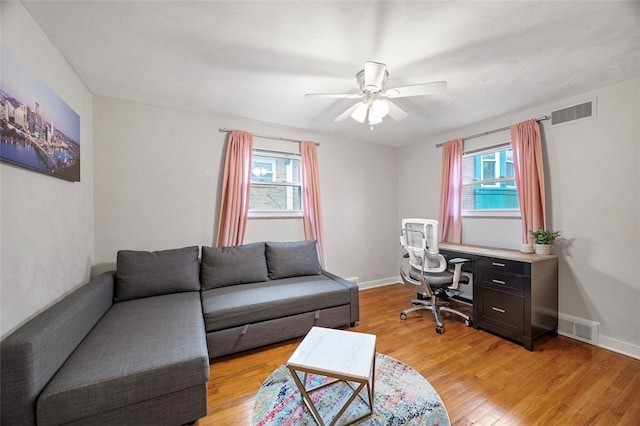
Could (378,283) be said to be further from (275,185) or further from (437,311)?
(275,185)

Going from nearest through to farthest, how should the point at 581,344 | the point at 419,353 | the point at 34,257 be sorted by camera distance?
the point at 34,257
the point at 419,353
the point at 581,344

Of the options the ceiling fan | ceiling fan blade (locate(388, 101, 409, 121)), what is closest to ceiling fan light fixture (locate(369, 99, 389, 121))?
the ceiling fan

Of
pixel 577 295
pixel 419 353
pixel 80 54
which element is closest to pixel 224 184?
A: pixel 80 54

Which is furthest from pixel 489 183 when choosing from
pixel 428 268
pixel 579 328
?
pixel 579 328

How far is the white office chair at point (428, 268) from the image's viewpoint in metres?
2.65

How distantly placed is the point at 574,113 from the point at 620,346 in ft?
7.19

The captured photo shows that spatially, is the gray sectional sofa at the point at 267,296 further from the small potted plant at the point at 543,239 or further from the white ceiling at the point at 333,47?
the small potted plant at the point at 543,239

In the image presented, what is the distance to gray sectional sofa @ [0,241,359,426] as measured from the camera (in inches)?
44.2

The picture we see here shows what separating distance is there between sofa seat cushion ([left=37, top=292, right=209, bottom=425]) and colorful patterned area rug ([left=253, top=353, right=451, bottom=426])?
50 cm

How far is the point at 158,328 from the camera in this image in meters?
1.68

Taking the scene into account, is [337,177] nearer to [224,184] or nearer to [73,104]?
[224,184]

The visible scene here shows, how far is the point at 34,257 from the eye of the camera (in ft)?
4.77

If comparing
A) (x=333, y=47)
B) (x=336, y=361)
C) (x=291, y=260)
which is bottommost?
(x=336, y=361)

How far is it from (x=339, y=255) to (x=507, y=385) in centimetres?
237
